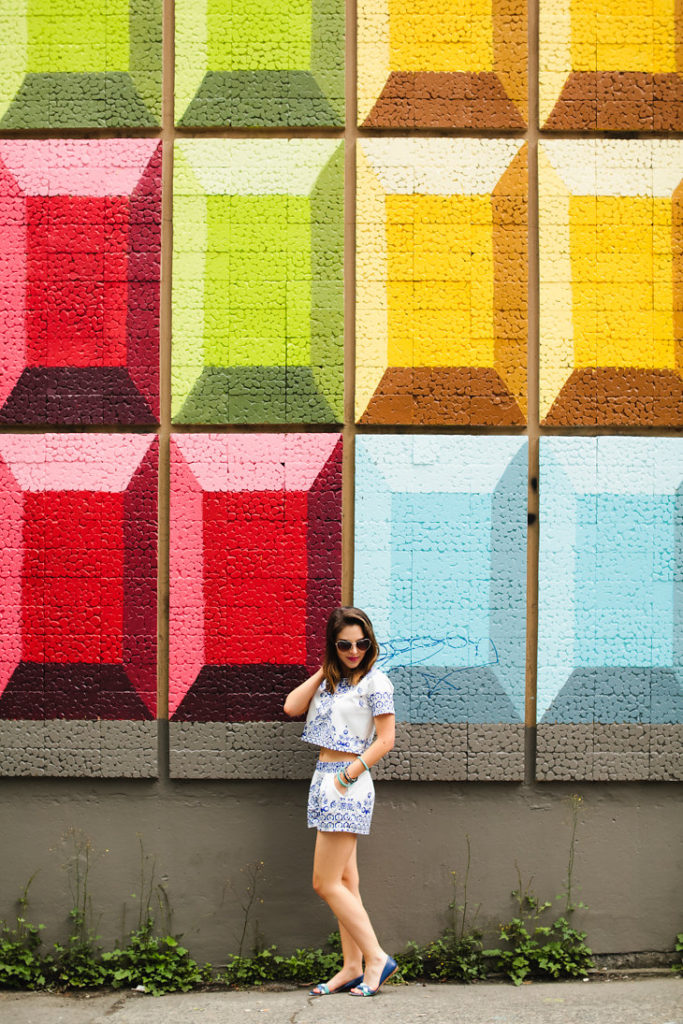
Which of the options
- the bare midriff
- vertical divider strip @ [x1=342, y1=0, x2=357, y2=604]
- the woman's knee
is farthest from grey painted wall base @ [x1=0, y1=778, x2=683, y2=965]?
vertical divider strip @ [x1=342, y1=0, x2=357, y2=604]

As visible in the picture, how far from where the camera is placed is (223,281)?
16.5 ft

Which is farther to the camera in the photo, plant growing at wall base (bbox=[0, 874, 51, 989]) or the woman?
plant growing at wall base (bbox=[0, 874, 51, 989])

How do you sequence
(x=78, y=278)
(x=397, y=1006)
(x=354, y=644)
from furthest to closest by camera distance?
(x=78, y=278)
(x=354, y=644)
(x=397, y=1006)

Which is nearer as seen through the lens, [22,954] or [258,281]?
[22,954]

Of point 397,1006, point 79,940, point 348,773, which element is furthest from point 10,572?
point 397,1006

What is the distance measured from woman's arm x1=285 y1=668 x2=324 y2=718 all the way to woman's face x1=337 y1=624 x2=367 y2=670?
0.58ft

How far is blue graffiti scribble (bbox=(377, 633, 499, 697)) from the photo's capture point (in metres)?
4.96

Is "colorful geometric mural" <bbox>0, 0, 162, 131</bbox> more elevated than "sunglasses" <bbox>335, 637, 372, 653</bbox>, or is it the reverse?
"colorful geometric mural" <bbox>0, 0, 162, 131</bbox>

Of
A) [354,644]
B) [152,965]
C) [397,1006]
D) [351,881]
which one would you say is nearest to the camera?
[397,1006]

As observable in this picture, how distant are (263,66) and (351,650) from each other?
2.84 metres

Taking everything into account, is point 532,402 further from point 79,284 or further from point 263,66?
point 79,284

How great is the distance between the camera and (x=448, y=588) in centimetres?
499

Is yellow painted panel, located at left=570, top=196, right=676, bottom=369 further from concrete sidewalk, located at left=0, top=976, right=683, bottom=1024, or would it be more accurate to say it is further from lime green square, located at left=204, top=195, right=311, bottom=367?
concrete sidewalk, located at left=0, top=976, right=683, bottom=1024

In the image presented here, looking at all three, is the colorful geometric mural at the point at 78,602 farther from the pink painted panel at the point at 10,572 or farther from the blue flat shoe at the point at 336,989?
the blue flat shoe at the point at 336,989
